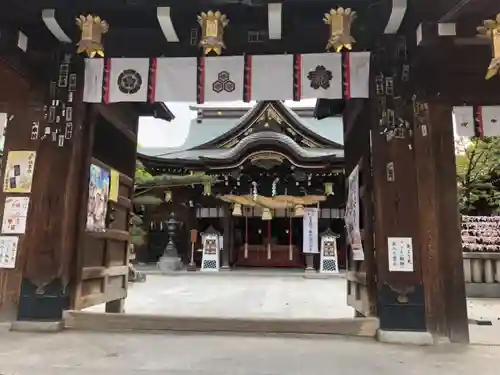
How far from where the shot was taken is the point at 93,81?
17.7 ft

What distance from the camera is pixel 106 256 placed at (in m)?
6.23

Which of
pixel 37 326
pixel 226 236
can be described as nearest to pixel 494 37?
pixel 37 326

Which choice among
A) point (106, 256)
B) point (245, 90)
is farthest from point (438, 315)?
point (106, 256)

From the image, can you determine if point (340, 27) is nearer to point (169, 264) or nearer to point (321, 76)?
point (321, 76)

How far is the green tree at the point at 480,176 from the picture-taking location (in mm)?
12727

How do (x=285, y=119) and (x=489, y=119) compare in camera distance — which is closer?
(x=489, y=119)

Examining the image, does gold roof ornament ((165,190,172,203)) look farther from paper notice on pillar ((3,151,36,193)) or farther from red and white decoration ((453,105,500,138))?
red and white decoration ((453,105,500,138))

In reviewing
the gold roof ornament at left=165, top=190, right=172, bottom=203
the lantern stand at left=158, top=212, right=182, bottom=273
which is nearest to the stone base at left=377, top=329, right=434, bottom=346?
the lantern stand at left=158, top=212, right=182, bottom=273

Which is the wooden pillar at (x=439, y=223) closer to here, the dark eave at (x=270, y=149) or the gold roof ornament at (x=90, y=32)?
the gold roof ornament at (x=90, y=32)

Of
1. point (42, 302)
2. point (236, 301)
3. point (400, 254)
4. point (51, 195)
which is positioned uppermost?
point (51, 195)

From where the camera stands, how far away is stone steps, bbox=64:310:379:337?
487 centimetres

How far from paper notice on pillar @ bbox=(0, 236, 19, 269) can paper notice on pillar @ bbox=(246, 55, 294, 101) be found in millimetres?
3377

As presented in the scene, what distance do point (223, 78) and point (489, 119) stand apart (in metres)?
3.30

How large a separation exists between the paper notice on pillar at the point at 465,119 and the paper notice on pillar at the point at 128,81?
3.84 metres
